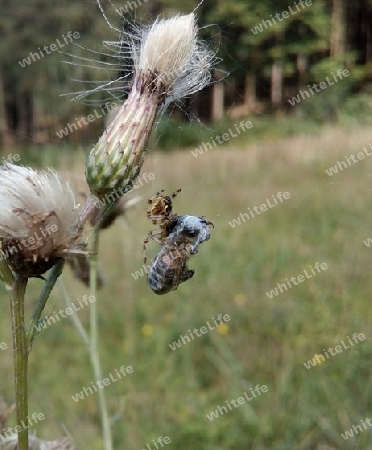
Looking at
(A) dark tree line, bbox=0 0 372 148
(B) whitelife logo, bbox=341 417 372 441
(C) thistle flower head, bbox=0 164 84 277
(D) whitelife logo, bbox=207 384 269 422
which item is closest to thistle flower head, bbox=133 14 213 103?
(C) thistle flower head, bbox=0 164 84 277

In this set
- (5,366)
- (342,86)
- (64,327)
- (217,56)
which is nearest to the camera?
(217,56)

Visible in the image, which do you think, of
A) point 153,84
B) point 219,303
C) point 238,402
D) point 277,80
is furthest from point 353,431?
point 277,80

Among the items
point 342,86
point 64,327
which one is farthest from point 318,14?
point 64,327

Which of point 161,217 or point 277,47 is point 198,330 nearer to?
point 161,217

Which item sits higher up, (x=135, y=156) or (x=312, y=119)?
(x=312, y=119)

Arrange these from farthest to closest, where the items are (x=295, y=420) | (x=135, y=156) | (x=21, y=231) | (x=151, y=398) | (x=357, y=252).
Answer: (x=357, y=252) < (x=151, y=398) < (x=295, y=420) < (x=135, y=156) < (x=21, y=231)

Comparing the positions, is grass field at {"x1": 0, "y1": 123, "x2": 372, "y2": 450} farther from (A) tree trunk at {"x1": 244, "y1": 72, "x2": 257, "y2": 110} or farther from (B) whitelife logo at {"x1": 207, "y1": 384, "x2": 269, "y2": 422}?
(A) tree trunk at {"x1": 244, "y1": 72, "x2": 257, "y2": 110}

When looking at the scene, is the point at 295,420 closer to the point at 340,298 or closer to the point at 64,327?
the point at 340,298
